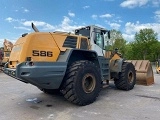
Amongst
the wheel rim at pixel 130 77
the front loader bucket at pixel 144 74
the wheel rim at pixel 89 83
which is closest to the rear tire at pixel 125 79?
the wheel rim at pixel 130 77

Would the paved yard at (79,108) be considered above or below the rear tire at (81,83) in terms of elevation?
below

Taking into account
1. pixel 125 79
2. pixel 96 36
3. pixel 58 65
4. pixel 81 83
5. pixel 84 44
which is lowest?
pixel 125 79

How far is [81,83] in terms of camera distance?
519 centimetres

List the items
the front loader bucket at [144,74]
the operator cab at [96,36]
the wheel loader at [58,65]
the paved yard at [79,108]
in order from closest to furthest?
1. the paved yard at [79,108]
2. the wheel loader at [58,65]
3. the operator cab at [96,36]
4. the front loader bucket at [144,74]

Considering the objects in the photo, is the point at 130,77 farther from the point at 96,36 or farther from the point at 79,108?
the point at 79,108

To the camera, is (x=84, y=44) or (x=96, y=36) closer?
(x=84, y=44)

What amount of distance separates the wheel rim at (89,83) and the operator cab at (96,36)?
3.85ft

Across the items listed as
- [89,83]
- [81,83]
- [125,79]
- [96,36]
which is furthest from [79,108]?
[125,79]

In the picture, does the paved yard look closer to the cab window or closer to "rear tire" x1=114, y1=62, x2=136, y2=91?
"rear tire" x1=114, y1=62, x2=136, y2=91

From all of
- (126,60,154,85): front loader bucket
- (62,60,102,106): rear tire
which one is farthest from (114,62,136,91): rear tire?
(62,60,102,106): rear tire

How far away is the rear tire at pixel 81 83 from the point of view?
5020 mm

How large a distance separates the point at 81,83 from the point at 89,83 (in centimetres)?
56

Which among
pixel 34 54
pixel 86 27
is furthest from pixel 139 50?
pixel 34 54

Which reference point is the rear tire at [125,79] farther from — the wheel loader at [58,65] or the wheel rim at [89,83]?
the wheel rim at [89,83]
